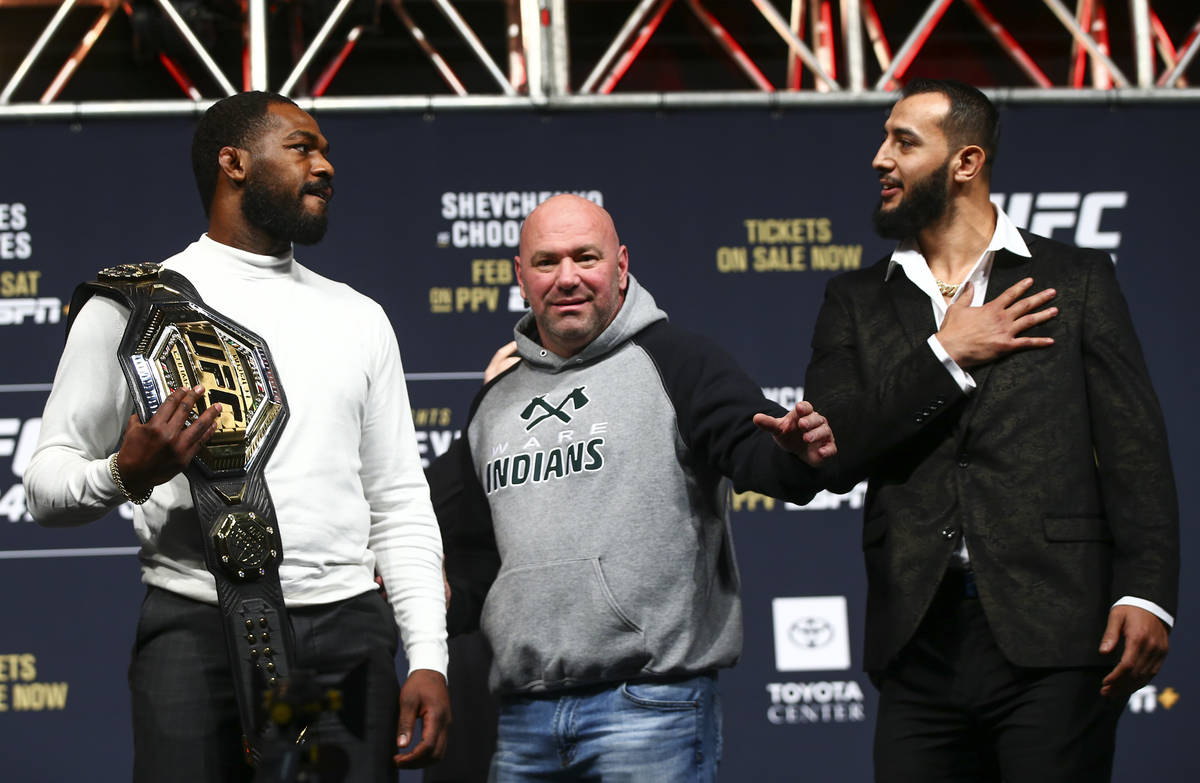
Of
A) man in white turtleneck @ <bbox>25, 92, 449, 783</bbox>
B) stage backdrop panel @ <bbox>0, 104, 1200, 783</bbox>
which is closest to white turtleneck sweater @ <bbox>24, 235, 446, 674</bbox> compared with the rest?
man in white turtleneck @ <bbox>25, 92, 449, 783</bbox>

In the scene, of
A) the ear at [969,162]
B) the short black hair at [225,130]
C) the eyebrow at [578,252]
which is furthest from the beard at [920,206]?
the short black hair at [225,130]

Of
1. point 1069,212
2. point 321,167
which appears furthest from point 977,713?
point 1069,212

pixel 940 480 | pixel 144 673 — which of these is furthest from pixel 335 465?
pixel 940 480

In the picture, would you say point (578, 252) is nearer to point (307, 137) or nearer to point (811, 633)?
point (307, 137)

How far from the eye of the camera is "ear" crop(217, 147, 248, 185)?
246 centimetres

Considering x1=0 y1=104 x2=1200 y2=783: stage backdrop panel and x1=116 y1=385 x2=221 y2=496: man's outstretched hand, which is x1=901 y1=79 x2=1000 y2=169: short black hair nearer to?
x1=116 y1=385 x2=221 y2=496: man's outstretched hand

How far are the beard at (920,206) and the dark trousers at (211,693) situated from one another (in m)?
1.32

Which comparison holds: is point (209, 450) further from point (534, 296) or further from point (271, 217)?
point (534, 296)

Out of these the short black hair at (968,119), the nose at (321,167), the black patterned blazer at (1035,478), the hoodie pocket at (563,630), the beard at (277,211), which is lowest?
the hoodie pocket at (563,630)

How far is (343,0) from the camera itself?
15.7 ft

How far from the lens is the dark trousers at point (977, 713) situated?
2.43 metres

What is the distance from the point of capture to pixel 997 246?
2668 millimetres

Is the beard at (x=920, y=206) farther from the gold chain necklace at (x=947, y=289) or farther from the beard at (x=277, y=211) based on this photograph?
the beard at (x=277, y=211)

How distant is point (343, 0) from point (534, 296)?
2472mm
